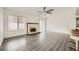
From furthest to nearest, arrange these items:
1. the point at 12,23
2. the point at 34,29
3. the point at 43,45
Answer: the point at 34,29 < the point at 43,45 < the point at 12,23

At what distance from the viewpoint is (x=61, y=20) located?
2.12 metres

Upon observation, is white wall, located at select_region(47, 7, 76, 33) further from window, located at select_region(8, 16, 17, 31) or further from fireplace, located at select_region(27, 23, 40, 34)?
fireplace, located at select_region(27, 23, 40, 34)

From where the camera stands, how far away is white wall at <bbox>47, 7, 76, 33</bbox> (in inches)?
75.7

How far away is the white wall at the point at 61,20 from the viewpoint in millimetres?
1924

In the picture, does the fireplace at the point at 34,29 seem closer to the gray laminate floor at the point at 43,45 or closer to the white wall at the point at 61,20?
the gray laminate floor at the point at 43,45

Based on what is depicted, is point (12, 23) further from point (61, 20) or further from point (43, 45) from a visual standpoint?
point (61, 20)

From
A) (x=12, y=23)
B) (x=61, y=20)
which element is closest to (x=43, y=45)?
(x=61, y=20)

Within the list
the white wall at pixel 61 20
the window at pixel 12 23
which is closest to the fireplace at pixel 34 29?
the white wall at pixel 61 20

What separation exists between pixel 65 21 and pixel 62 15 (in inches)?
6.9

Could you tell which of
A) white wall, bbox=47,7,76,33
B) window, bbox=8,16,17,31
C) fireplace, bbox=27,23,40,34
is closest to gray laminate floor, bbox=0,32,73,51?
white wall, bbox=47,7,76,33
